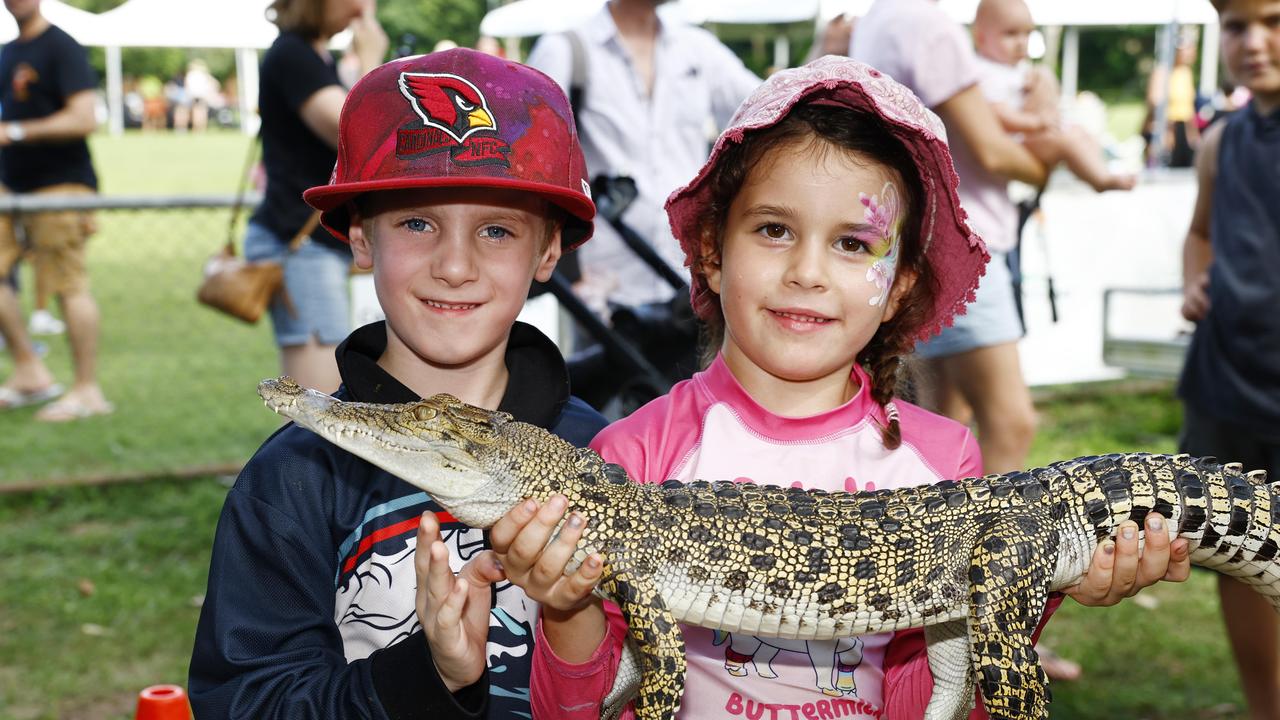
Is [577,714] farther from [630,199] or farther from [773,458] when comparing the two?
[630,199]

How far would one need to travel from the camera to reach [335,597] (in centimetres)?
208

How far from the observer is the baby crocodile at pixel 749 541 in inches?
69.1

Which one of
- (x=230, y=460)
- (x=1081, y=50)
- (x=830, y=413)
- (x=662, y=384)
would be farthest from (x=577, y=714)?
(x=1081, y=50)

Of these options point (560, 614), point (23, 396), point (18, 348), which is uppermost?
point (560, 614)

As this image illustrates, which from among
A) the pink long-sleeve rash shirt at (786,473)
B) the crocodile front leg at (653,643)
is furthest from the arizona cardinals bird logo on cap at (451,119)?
the crocodile front leg at (653,643)

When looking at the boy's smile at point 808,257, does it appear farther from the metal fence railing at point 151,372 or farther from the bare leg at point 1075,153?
the metal fence railing at point 151,372

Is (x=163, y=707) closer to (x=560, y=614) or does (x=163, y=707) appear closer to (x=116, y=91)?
(x=560, y=614)

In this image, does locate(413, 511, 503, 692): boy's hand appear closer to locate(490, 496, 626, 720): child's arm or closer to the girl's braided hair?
locate(490, 496, 626, 720): child's arm

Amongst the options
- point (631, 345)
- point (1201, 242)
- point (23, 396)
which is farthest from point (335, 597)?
point (23, 396)

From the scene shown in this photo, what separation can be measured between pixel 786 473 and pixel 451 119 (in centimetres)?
85

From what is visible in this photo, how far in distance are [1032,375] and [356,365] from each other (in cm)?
683

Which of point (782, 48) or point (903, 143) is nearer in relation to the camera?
point (903, 143)

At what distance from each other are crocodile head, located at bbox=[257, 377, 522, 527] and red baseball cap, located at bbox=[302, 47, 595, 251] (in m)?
0.42

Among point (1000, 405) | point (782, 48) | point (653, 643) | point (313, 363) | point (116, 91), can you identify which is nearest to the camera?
point (653, 643)
